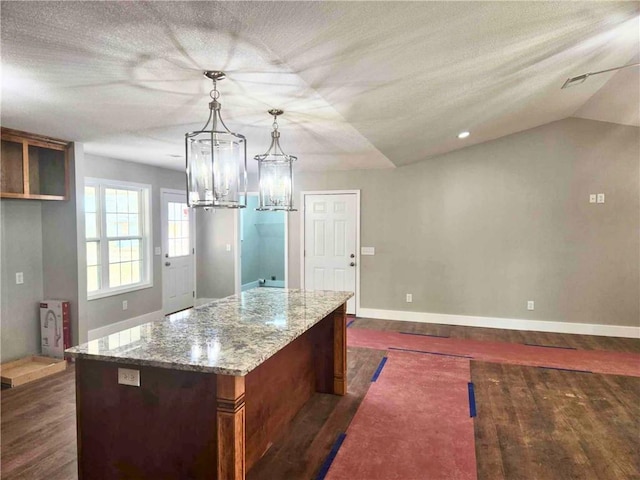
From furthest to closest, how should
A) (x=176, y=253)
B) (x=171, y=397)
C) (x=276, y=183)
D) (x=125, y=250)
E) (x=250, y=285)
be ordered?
(x=250, y=285)
(x=176, y=253)
(x=125, y=250)
(x=276, y=183)
(x=171, y=397)

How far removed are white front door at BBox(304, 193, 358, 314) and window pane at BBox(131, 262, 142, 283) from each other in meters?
2.44

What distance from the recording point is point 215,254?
698cm

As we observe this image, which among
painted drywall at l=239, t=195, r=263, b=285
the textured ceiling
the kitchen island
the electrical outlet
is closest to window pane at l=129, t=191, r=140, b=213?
the textured ceiling

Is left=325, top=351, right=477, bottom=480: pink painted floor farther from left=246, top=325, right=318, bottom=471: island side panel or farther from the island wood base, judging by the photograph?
the island wood base

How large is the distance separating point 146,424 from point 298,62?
1.95 m

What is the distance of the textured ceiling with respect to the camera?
5.60 feet

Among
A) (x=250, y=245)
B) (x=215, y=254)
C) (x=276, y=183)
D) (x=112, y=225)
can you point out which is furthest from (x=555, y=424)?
(x=250, y=245)

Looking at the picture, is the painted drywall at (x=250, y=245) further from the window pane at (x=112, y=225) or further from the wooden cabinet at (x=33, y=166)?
the wooden cabinet at (x=33, y=166)

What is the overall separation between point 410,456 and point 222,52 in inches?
102

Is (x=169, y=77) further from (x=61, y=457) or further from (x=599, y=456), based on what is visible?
(x=599, y=456)

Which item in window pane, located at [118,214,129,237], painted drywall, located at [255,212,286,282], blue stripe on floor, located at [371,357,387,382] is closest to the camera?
blue stripe on floor, located at [371,357,387,382]

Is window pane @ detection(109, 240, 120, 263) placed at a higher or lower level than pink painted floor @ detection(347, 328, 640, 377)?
higher

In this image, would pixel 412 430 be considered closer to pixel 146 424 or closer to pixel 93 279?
pixel 146 424

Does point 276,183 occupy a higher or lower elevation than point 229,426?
higher
